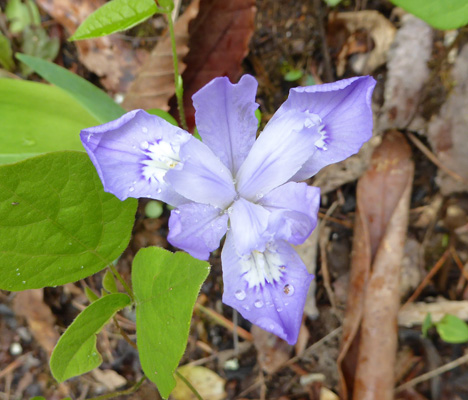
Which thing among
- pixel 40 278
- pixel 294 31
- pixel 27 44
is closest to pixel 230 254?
pixel 40 278

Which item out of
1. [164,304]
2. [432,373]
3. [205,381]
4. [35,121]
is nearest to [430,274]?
[432,373]

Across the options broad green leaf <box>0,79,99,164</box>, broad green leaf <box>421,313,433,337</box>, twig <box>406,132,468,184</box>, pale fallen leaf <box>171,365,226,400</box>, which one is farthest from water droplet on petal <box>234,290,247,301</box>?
twig <box>406,132,468,184</box>

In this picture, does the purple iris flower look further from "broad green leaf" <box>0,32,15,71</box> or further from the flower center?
"broad green leaf" <box>0,32,15,71</box>

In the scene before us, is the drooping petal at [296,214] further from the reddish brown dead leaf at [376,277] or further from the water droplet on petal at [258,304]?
the reddish brown dead leaf at [376,277]

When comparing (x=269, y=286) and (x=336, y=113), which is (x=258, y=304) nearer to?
(x=269, y=286)

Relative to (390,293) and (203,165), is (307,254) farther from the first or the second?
(203,165)

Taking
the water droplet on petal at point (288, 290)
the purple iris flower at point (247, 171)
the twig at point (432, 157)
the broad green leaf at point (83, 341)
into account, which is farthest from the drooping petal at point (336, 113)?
the twig at point (432, 157)
